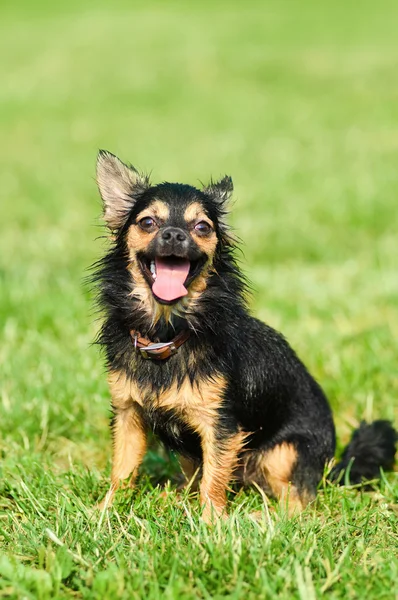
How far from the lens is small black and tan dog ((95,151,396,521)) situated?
3.50 m

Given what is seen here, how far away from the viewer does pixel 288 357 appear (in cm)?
414

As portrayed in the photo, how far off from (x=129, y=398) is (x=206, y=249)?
808mm

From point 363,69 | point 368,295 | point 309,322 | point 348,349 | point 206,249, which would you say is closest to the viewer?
point 206,249

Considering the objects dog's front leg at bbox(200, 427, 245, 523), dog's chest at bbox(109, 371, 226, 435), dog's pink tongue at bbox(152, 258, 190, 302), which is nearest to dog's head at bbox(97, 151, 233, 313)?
dog's pink tongue at bbox(152, 258, 190, 302)

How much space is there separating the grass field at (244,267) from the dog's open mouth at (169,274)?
0.97 m

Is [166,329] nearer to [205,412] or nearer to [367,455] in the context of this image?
[205,412]

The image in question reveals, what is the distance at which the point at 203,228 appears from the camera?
11.7 feet

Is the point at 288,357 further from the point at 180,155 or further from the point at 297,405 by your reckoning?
the point at 180,155

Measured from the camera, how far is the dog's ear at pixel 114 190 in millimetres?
3783

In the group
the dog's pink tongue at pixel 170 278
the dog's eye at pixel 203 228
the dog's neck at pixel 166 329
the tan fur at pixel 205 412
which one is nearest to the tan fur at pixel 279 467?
the tan fur at pixel 205 412

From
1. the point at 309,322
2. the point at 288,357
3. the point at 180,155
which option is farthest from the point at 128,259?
the point at 180,155

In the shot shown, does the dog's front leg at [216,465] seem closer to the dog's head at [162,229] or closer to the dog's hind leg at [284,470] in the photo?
the dog's hind leg at [284,470]

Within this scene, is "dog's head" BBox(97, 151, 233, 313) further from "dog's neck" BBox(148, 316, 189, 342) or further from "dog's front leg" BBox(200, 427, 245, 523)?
"dog's front leg" BBox(200, 427, 245, 523)

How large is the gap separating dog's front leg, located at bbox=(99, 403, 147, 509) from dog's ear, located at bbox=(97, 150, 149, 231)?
3.08ft
